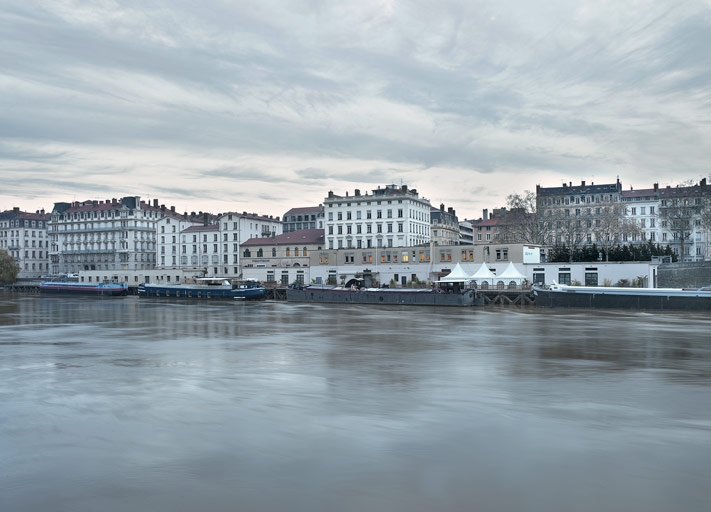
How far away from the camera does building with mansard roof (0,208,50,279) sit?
151 metres

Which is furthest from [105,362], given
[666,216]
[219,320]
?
[666,216]

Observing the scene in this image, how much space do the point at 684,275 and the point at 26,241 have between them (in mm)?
137712

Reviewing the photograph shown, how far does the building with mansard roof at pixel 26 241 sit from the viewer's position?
151125 millimetres

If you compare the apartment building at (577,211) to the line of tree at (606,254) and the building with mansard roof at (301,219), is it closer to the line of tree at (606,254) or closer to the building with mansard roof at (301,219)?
the line of tree at (606,254)

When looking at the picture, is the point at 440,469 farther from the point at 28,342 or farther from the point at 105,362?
the point at 28,342

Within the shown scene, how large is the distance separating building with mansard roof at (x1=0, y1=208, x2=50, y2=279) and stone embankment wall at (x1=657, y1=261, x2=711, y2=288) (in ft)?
431

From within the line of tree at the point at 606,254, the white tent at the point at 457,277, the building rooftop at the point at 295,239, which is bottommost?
the white tent at the point at 457,277

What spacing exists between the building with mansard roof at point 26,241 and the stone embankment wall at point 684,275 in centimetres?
13125

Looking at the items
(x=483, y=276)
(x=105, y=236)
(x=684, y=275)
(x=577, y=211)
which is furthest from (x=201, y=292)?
(x=577, y=211)

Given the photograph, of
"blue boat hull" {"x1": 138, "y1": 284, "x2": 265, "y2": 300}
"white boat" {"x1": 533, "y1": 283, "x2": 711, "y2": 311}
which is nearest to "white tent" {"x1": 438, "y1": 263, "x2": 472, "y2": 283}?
"white boat" {"x1": 533, "y1": 283, "x2": 711, "y2": 311}

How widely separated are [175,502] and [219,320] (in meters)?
38.1

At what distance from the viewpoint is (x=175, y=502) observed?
10.2m

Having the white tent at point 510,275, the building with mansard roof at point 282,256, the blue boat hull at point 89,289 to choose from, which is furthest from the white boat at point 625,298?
the blue boat hull at point 89,289

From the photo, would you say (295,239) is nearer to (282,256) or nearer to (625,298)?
(282,256)
